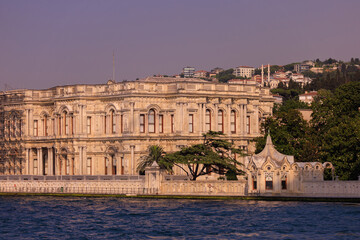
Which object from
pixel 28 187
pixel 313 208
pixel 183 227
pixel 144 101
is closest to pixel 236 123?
pixel 144 101

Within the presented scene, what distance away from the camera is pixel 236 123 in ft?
279

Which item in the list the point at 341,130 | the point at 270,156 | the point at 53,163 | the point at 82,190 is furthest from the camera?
the point at 53,163

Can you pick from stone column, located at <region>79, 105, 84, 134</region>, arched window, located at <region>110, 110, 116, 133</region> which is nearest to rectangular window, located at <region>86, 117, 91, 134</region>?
stone column, located at <region>79, 105, 84, 134</region>

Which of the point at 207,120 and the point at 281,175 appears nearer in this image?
the point at 281,175

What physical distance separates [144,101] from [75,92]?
6749 millimetres

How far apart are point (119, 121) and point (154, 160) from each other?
30.0ft

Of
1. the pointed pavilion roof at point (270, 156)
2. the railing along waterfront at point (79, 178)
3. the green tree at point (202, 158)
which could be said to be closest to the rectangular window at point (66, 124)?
the railing along waterfront at point (79, 178)

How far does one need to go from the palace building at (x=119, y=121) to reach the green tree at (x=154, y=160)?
385 centimetres

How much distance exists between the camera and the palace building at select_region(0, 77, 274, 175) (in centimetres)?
8088

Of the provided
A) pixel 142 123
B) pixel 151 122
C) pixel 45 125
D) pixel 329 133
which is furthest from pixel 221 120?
pixel 329 133

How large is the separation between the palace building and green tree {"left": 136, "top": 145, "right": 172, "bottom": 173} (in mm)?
3852

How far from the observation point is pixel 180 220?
56.1 meters

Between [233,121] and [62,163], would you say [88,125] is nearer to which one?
[62,163]

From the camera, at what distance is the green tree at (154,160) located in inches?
2827
